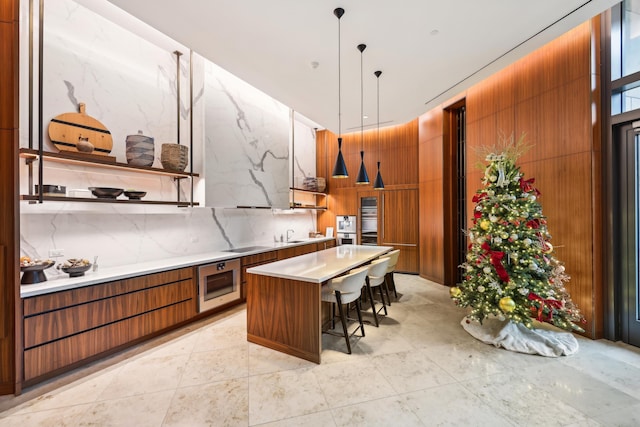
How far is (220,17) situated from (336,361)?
11.4 feet

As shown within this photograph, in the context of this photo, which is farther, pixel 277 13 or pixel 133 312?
pixel 133 312

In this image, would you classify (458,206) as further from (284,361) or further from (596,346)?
(284,361)

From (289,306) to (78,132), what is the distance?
2.79 metres

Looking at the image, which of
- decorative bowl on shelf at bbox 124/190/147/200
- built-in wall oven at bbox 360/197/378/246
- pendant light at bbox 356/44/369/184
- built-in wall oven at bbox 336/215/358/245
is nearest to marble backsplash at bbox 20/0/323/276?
decorative bowl on shelf at bbox 124/190/147/200

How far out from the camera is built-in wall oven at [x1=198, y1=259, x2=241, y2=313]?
3.47 meters

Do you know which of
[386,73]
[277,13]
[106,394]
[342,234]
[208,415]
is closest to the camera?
[208,415]

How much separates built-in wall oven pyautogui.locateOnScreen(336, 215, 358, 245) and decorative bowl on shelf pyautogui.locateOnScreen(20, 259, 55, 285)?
5.35m

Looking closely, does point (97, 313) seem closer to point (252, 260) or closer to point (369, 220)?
point (252, 260)

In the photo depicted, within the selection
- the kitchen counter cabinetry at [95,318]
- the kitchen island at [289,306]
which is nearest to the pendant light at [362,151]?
the kitchen island at [289,306]

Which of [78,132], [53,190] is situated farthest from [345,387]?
[78,132]

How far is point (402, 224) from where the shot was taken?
6.11 m

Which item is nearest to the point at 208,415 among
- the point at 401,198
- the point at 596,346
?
the point at 596,346

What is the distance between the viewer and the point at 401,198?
20.1 feet

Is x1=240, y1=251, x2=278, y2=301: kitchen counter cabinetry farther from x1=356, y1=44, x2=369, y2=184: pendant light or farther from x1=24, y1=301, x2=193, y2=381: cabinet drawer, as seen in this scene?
x1=356, y1=44, x2=369, y2=184: pendant light
